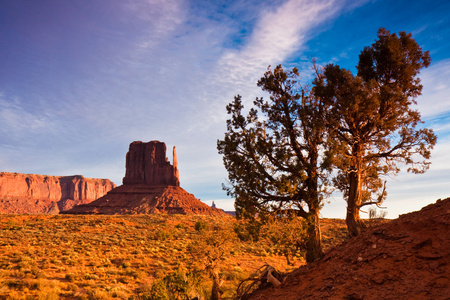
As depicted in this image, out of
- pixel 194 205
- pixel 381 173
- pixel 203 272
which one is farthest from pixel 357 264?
pixel 194 205

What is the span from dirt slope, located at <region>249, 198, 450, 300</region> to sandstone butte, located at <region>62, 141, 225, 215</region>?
322 ft

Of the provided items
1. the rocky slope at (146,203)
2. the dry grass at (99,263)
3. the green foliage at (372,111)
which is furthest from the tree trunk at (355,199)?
the rocky slope at (146,203)

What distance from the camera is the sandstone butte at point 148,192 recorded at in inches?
4156

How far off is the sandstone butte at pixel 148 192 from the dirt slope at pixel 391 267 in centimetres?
9803

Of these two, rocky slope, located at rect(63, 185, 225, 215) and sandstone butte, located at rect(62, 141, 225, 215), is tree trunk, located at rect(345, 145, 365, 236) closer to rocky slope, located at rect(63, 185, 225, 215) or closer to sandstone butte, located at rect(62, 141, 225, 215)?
rocky slope, located at rect(63, 185, 225, 215)

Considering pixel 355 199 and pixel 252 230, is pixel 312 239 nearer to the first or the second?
pixel 355 199

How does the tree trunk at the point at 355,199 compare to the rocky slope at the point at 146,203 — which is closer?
the tree trunk at the point at 355,199

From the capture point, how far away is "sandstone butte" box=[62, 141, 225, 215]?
4156 inches

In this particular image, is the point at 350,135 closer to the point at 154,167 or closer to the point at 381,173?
the point at 381,173

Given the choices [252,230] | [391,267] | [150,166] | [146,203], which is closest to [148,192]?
[146,203]

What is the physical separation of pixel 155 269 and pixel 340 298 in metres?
21.3

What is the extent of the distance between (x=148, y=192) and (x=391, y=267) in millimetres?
124006

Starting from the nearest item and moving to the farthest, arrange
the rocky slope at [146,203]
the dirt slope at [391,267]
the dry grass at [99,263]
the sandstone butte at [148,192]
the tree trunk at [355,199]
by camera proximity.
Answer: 1. the dirt slope at [391,267]
2. the tree trunk at [355,199]
3. the dry grass at [99,263]
4. the rocky slope at [146,203]
5. the sandstone butte at [148,192]

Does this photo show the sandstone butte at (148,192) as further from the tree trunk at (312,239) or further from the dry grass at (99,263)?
the tree trunk at (312,239)
